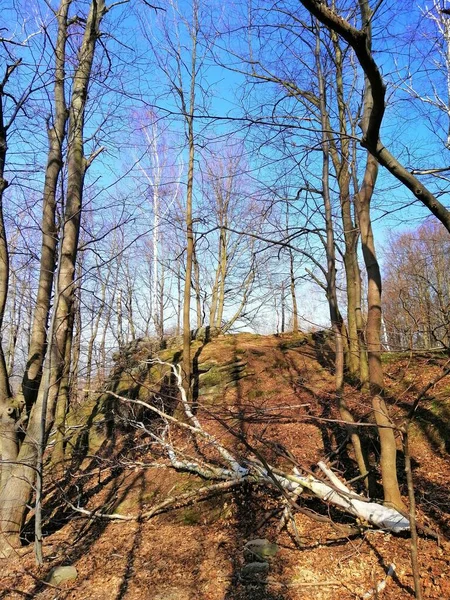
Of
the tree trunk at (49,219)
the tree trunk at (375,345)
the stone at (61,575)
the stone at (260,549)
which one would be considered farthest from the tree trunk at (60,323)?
the tree trunk at (375,345)

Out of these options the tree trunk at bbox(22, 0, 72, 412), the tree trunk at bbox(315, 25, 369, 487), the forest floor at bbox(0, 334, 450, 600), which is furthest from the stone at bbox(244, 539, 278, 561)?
the tree trunk at bbox(22, 0, 72, 412)

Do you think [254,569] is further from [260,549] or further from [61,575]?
[61,575]

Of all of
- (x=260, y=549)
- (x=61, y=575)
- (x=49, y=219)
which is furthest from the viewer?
(x=49, y=219)

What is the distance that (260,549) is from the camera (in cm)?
440

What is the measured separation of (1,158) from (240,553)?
6.57m

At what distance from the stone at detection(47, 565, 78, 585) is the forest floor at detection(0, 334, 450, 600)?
67 millimetres

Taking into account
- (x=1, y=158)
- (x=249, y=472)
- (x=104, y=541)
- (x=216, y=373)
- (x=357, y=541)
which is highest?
(x=1, y=158)

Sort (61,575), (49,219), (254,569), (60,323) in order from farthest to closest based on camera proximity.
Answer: (49,219), (60,323), (61,575), (254,569)

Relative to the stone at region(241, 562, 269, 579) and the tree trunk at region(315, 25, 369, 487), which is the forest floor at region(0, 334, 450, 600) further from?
the tree trunk at region(315, 25, 369, 487)

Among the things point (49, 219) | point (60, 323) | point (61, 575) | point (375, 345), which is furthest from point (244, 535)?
point (49, 219)

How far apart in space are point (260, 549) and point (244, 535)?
1.71 feet

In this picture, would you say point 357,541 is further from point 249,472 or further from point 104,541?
point 104,541

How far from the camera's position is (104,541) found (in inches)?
217

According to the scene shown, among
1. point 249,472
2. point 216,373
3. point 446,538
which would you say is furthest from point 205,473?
point 216,373
